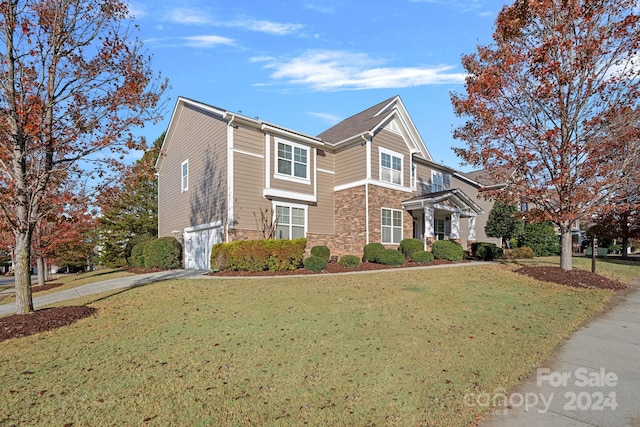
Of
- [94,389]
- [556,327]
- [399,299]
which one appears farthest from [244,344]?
[556,327]

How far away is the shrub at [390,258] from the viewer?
15.3 metres

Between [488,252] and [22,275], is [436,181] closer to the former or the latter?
[488,252]

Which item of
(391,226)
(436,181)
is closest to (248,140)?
(391,226)

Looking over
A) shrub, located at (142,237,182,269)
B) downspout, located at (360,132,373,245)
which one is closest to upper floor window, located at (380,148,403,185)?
downspout, located at (360,132,373,245)

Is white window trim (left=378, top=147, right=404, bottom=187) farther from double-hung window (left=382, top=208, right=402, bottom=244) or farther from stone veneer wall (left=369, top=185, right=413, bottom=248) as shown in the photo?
double-hung window (left=382, top=208, right=402, bottom=244)

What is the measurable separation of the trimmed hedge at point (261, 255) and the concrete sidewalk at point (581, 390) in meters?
9.15

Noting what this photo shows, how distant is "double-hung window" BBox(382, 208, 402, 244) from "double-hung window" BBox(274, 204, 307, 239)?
4038 millimetres

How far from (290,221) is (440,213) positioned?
1000 cm

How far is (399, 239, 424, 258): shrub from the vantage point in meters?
17.0

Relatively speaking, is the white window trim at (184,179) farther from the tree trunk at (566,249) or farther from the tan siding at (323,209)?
the tree trunk at (566,249)

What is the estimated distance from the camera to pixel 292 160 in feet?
55.9

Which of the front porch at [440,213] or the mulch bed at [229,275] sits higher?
the front porch at [440,213]

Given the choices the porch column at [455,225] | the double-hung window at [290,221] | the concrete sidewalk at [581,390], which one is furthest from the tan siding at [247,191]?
the concrete sidewalk at [581,390]

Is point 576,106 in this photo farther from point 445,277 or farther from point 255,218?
point 255,218
